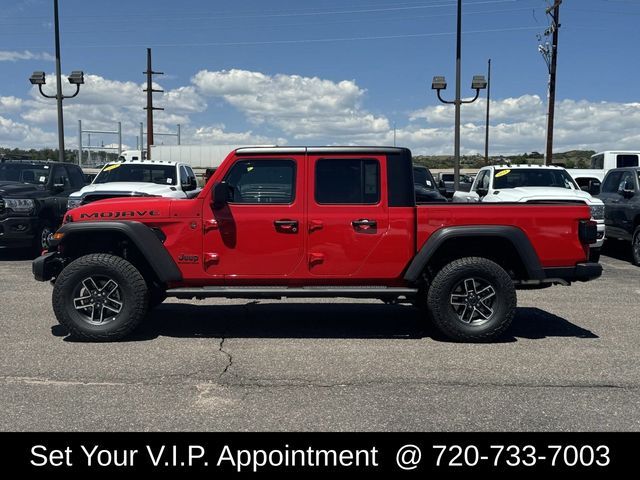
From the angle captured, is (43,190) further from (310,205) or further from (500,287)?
(500,287)

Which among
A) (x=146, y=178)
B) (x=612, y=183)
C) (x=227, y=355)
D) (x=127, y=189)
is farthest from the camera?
(x=612, y=183)

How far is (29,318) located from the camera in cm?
714

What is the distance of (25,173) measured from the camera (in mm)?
13078

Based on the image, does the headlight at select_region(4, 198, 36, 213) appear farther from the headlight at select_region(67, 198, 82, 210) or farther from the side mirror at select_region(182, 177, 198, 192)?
the side mirror at select_region(182, 177, 198, 192)

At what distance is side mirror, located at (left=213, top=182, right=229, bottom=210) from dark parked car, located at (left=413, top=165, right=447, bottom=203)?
25.5 ft

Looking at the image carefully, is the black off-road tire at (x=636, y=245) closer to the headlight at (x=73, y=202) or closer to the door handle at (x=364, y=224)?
the door handle at (x=364, y=224)

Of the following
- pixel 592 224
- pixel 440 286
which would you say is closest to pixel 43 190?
pixel 440 286

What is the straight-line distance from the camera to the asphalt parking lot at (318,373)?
13.8ft

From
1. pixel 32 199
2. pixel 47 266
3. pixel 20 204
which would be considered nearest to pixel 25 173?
pixel 32 199

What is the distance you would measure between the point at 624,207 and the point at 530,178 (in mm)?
1843

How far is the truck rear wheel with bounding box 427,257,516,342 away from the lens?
601 cm

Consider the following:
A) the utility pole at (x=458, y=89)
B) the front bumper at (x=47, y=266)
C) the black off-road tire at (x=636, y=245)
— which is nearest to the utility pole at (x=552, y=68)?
the utility pole at (x=458, y=89)

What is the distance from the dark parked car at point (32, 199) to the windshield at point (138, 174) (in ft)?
2.87

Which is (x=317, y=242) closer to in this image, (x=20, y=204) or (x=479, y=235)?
(x=479, y=235)
